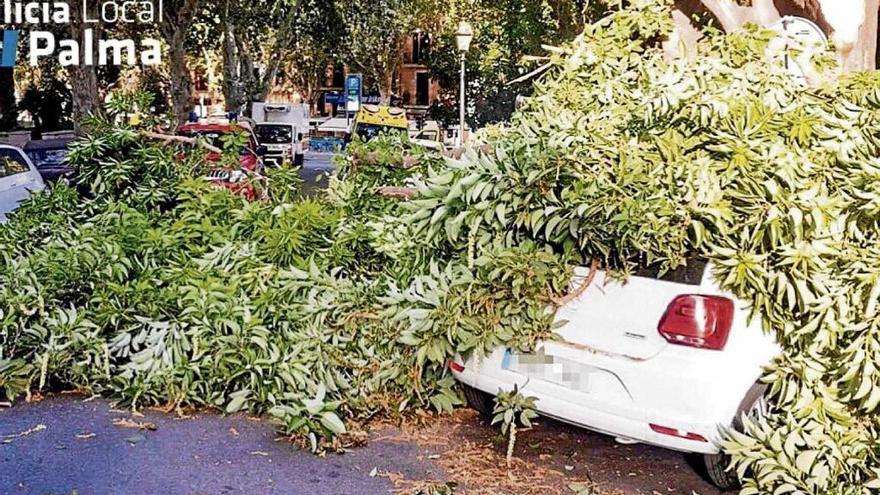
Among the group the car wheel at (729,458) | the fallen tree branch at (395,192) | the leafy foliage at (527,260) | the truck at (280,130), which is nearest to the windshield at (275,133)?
the truck at (280,130)

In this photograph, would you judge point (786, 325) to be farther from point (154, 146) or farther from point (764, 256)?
point (154, 146)

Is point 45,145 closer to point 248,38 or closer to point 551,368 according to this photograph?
point 551,368

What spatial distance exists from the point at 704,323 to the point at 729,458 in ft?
2.54

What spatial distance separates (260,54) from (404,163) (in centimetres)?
4198

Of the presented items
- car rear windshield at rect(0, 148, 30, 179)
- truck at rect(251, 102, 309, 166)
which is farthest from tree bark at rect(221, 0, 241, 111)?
car rear windshield at rect(0, 148, 30, 179)

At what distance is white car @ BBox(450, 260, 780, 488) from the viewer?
4590 millimetres

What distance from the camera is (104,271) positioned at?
6910mm

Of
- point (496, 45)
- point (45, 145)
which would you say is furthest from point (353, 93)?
point (45, 145)

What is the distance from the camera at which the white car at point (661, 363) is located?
4.59 meters

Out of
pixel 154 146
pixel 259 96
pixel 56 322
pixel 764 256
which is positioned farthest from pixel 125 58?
pixel 764 256

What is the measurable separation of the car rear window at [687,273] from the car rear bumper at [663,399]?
35 centimetres

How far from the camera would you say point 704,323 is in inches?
181

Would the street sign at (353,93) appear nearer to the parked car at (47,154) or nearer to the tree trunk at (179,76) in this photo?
the tree trunk at (179,76)

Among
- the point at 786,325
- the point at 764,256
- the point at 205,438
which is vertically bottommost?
the point at 205,438
